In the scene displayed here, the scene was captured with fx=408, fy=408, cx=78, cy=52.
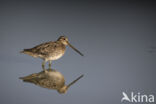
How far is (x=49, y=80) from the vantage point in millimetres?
2832

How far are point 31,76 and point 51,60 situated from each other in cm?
45

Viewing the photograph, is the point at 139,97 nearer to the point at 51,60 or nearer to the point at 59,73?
the point at 59,73

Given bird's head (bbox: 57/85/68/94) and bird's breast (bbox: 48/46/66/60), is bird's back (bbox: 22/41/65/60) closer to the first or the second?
bird's breast (bbox: 48/46/66/60)

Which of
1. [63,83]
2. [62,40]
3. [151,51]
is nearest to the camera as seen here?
[63,83]

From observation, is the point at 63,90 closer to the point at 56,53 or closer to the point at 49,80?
the point at 49,80

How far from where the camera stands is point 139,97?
8.43ft

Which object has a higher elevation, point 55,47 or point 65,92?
point 55,47

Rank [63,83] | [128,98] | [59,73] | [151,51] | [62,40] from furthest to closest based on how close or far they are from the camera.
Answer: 1. [151,51]
2. [62,40]
3. [59,73]
4. [63,83]
5. [128,98]

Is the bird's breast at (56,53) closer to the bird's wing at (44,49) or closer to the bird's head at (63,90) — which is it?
the bird's wing at (44,49)

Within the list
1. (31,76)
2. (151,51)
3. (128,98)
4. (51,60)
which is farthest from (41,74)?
(151,51)

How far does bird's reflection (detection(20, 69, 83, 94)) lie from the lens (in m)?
2.72

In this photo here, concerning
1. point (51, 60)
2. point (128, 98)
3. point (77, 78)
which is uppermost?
point (51, 60)

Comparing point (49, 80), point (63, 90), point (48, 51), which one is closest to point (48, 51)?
point (48, 51)

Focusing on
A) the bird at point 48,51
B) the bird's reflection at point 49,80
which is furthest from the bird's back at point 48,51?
the bird's reflection at point 49,80
